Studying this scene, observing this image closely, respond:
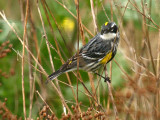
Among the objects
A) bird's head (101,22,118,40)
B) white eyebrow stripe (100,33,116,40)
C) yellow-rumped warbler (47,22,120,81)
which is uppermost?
bird's head (101,22,118,40)

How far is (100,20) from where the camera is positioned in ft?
13.3

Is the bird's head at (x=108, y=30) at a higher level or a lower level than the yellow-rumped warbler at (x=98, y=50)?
higher

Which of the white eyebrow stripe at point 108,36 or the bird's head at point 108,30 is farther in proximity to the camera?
the white eyebrow stripe at point 108,36

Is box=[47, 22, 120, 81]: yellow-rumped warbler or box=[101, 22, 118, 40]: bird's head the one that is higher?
box=[101, 22, 118, 40]: bird's head

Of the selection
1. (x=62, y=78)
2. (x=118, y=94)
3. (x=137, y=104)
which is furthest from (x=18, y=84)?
(x=118, y=94)

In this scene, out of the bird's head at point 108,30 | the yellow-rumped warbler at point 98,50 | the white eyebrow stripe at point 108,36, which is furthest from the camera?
the white eyebrow stripe at point 108,36

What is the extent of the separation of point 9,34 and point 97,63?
121 centimetres

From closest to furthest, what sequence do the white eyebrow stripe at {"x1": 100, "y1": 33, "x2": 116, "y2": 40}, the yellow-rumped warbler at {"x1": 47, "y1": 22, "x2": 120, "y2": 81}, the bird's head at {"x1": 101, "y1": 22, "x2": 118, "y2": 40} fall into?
1. the bird's head at {"x1": 101, "y1": 22, "x2": 118, "y2": 40}
2. the yellow-rumped warbler at {"x1": 47, "y1": 22, "x2": 120, "y2": 81}
3. the white eyebrow stripe at {"x1": 100, "y1": 33, "x2": 116, "y2": 40}

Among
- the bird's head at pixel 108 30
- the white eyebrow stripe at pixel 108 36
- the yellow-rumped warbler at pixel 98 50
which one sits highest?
the bird's head at pixel 108 30

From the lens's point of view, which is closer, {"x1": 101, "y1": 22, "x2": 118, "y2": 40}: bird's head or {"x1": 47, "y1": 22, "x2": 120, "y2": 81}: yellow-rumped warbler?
{"x1": 101, "y1": 22, "x2": 118, "y2": 40}: bird's head

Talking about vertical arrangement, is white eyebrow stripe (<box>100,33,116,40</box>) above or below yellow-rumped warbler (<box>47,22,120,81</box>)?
above

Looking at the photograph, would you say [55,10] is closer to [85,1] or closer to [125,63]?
[85,1]

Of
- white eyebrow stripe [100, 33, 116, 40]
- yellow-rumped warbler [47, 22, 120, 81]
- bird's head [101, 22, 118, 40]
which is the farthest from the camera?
white eyebrow stripe [100, 33, 116, 40]

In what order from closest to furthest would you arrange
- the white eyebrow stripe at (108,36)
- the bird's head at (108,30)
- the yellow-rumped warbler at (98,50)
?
the bird's head at (108,30) < the yellow-rumped warbler at (98,50) < the white eyebrow stripe at (108,36)
